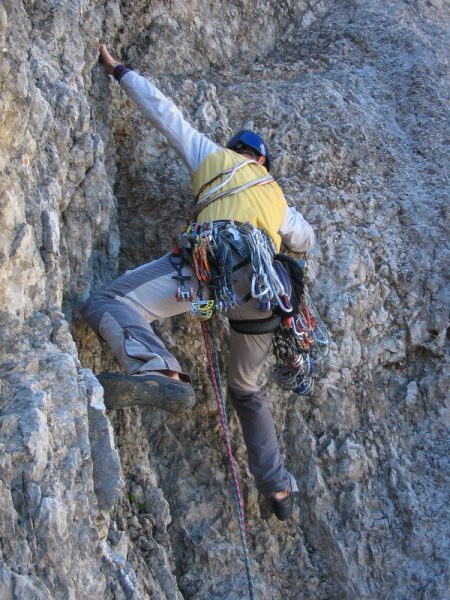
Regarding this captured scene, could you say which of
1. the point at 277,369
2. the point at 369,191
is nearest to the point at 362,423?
the point at 277,369

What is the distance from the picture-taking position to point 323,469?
492cm

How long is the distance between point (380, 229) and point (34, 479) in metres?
3.58

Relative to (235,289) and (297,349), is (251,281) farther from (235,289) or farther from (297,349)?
(297,349)

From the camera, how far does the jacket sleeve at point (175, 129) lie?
15.6 feet

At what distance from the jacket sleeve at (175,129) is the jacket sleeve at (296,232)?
680mm

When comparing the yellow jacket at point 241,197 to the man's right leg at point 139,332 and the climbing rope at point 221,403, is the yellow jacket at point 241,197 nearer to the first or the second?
the man's right leg at point 139,332

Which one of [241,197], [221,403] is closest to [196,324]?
[221,403]

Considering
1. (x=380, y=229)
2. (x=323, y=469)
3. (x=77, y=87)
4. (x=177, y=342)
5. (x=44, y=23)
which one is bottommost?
(x=323, y=469)

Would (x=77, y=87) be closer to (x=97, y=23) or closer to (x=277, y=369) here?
(x=97, y=23)

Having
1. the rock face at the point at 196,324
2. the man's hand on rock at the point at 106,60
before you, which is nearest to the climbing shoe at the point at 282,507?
the rock face at the point at 196,324

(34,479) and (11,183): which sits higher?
(11,183)

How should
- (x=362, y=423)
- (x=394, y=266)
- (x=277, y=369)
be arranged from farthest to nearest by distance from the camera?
(x=394, y=266) < (x=362, y=423) < (x=277, y=369)

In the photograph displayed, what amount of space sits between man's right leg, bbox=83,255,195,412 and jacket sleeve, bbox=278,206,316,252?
0.88 m

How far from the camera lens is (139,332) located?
394 centimetres
